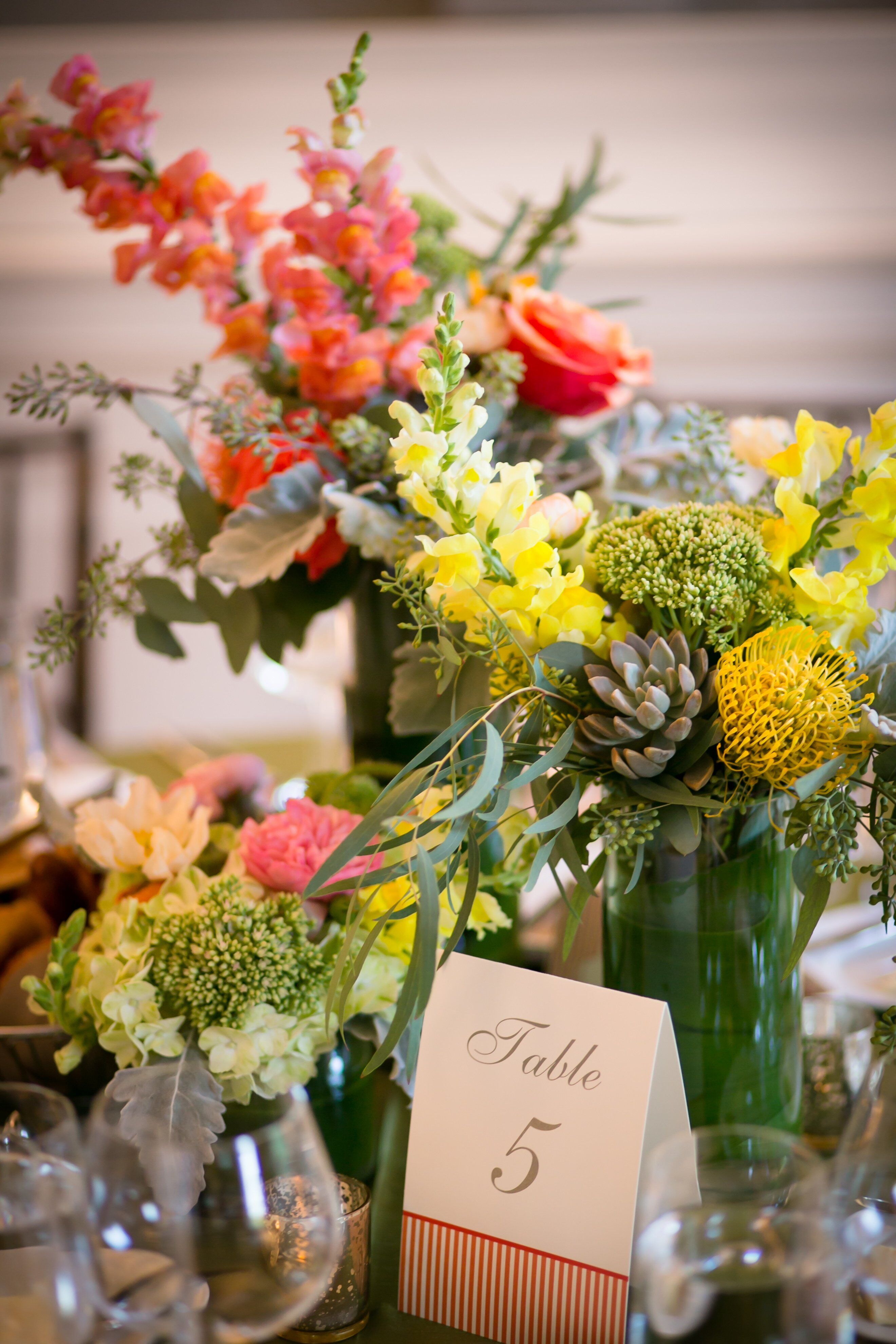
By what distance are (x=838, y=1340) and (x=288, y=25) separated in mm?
3388

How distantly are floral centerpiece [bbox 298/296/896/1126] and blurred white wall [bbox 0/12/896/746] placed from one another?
9.22 feet

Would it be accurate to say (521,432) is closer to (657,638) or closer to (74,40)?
(657,638)

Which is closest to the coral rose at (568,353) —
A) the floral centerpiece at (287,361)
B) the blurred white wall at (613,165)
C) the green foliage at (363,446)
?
the floral centerpiece at (287,361)

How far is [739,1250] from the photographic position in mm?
344

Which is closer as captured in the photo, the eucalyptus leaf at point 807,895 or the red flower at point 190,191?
the eucalyptus leaf at point 807,895

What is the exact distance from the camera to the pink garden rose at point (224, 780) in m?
0.67

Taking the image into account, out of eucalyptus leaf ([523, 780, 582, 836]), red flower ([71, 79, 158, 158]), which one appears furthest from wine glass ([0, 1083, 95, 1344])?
red flower ([71, 79, 158, 158])

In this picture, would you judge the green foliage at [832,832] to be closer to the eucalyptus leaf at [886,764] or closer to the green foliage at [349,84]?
the eucalyptus leaf at [886,764]

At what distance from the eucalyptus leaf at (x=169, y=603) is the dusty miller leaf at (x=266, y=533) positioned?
0.08 metres

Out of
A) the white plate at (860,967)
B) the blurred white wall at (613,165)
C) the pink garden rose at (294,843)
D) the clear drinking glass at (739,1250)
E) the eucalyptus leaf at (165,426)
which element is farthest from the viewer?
the blurred white wall at (613,165)

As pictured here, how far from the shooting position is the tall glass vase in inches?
19.5

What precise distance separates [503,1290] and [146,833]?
30cm

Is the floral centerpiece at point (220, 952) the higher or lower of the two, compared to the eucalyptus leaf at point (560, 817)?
lower

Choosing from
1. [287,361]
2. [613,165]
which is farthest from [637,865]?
[613,165]
